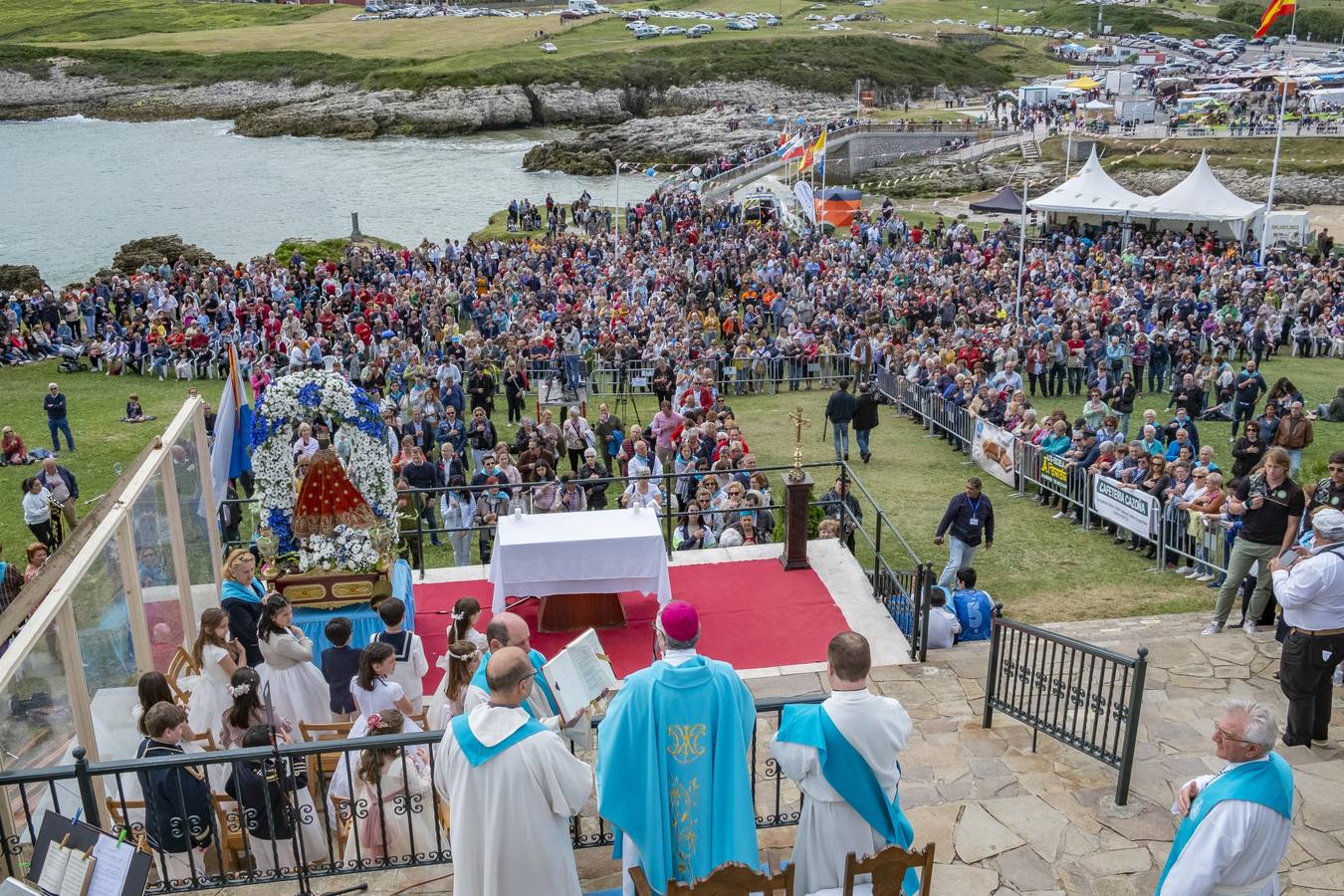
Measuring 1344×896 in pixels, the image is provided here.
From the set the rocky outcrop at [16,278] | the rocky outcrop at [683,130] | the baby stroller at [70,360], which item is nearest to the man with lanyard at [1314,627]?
the baby stroller at [70,360]

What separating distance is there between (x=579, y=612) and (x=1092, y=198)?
32706 millimetres

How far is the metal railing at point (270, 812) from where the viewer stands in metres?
5.49

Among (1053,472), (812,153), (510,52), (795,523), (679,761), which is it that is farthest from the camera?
(510,52)

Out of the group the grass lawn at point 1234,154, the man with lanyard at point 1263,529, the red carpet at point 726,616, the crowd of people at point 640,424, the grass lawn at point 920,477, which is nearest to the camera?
the crowd of people at point 640,424

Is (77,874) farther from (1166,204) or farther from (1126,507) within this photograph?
(1166,204)

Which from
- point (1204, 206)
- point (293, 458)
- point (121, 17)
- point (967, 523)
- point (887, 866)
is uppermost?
point (121, 17)

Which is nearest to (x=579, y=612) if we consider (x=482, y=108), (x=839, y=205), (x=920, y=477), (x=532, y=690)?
(x=532, y=690)

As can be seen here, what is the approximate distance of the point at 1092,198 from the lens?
124 ft

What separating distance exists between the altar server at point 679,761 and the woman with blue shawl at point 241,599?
185 inches

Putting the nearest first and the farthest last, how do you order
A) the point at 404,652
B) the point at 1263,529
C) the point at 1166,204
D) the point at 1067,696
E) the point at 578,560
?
the point at 1067,696 < the point at 404,652 < the point at 1263,529 < the point at 578,560 < the point at 1166,204

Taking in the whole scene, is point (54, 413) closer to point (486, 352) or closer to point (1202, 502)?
point (486, 352)

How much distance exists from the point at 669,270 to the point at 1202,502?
20.5 metres

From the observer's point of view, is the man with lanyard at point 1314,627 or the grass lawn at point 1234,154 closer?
the man with lanyard at point 1314,627

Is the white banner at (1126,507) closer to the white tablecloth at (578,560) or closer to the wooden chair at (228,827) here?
the white tablecloth at (578,560)
